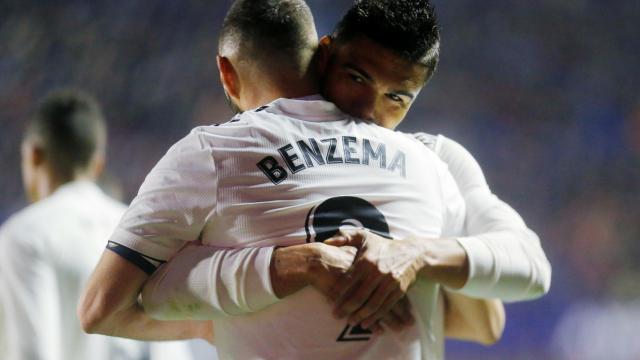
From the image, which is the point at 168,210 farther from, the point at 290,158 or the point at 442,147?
the point at 442,147

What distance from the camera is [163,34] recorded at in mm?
6484

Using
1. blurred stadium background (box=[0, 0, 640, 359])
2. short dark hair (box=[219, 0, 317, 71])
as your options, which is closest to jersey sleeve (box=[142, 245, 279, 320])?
short dark hair (box=[219, 0, 317, 71])

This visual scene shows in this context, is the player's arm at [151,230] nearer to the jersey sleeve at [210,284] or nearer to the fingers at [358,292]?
the jersey sleeve at [210,284]

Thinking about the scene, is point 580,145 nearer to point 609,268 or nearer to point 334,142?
point 609,268


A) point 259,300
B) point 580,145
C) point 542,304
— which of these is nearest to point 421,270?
point 259,300

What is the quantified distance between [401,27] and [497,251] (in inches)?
17.5

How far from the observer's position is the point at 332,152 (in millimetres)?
1369

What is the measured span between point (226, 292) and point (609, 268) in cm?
453

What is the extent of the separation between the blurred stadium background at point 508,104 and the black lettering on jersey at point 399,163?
405cm

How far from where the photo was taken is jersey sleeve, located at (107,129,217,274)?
50.3 inches

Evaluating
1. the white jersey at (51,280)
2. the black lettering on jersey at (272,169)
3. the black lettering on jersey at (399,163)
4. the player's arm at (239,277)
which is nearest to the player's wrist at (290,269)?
the player's arm at (239,277)

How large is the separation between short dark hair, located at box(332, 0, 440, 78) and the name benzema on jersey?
196mm

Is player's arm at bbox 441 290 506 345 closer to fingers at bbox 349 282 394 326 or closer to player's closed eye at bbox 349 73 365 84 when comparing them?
fingers at bbox 349 282 394 326

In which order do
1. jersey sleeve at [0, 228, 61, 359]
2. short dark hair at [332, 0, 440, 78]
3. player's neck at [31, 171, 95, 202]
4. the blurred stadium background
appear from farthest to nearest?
the blurred stadium background, player's neck at [31, 171, 95, 202], jersey sleeve at [0, 228, 61, 359], short dark hair at [332, 0, 440, 78]
